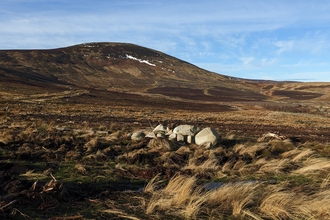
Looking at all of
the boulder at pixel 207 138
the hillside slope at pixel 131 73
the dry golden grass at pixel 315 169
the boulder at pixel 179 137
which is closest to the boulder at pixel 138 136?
the boulder at pixel 179 137

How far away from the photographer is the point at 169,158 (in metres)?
11.3

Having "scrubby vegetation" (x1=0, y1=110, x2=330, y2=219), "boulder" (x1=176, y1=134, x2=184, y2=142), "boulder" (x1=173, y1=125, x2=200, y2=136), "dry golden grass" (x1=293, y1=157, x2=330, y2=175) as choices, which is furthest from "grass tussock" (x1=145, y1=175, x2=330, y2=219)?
"boulder" (x1=173, y1=125, x2=200, y2=136)

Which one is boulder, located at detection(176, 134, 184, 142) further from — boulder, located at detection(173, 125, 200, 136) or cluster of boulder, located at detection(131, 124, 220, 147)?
boulder, located at detection(173, 125, 200, 136)

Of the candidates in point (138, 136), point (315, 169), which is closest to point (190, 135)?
point (138, 136)

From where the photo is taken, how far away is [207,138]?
14375mm

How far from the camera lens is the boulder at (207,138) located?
14.2 metres

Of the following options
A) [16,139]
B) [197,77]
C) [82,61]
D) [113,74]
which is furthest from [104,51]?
[16,139]

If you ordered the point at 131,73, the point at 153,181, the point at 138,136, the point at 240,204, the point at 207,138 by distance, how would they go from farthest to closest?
the point at 131,73 → the point at 138,136 → the point at 207,138 → the point at 153,181 → the point at 240,204

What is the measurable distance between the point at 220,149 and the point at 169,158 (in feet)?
8.73

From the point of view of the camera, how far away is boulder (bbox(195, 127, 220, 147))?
46.6 feet

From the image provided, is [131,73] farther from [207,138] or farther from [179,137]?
[207,138]

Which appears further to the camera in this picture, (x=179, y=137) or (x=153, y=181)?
(x=179, y=137)

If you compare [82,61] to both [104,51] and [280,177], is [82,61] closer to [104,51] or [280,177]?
[104,51]

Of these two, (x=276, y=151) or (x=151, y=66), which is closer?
(x=276, y=151)
